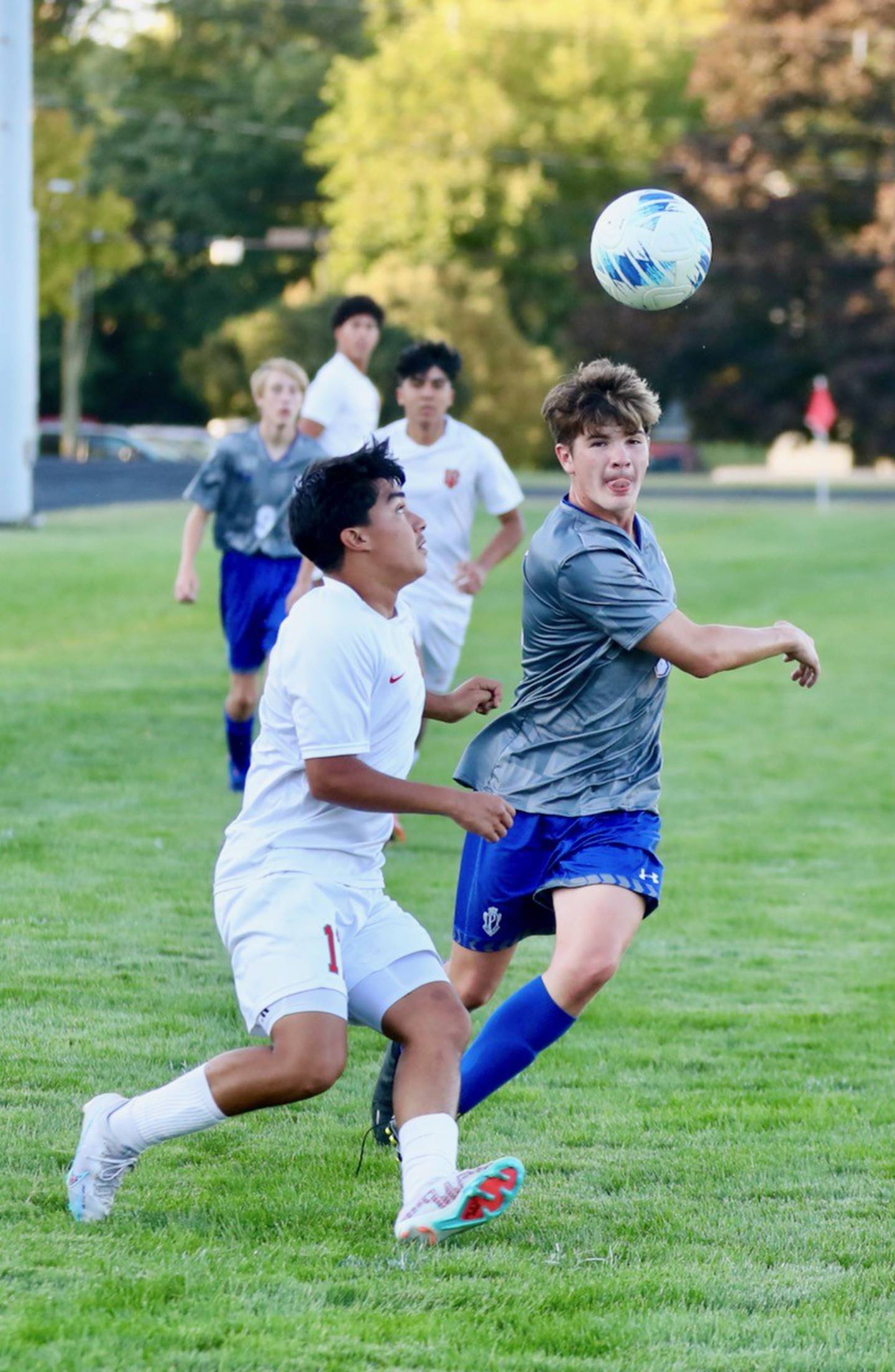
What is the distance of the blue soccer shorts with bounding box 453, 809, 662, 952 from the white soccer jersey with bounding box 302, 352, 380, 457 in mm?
5545

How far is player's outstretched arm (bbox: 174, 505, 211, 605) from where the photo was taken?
986 centimetres

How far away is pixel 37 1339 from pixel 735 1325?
132 centimetres

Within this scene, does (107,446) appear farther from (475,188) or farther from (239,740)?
(239,740)

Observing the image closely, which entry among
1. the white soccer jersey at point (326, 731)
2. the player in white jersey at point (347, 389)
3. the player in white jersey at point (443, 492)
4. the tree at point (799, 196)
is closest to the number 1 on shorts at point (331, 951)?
the white soccer jersey at point (326, 731)

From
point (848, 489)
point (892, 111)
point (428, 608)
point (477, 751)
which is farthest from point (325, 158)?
point (477, 751)

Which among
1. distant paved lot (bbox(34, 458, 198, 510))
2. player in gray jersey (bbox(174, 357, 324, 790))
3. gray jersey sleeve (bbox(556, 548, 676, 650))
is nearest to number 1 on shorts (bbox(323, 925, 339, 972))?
gray jersey sleeve (bbox(556, 548, 676, 650))

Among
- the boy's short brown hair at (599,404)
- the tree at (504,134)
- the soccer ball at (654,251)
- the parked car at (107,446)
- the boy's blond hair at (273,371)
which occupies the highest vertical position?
the tree at (504,134)

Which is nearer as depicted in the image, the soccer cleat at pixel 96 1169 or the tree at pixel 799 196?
the soccer cleat at pixel 96 1169

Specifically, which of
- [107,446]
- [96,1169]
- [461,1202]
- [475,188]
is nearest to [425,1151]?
[461,1202]

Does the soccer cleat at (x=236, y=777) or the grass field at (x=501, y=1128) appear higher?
the grass field at (x=501, y=1128)

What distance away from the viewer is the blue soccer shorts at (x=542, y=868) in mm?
4773

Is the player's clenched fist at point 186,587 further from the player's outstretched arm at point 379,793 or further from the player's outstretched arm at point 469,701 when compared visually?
the player's outstretched arm at point 379,793

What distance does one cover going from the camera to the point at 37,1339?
362 centimetres

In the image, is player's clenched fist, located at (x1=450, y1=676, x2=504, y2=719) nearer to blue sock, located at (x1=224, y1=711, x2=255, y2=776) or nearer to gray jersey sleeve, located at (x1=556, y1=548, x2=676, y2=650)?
gray jersey sleeve, located at (x1=556, y1=548, x2=676, y2=650)
